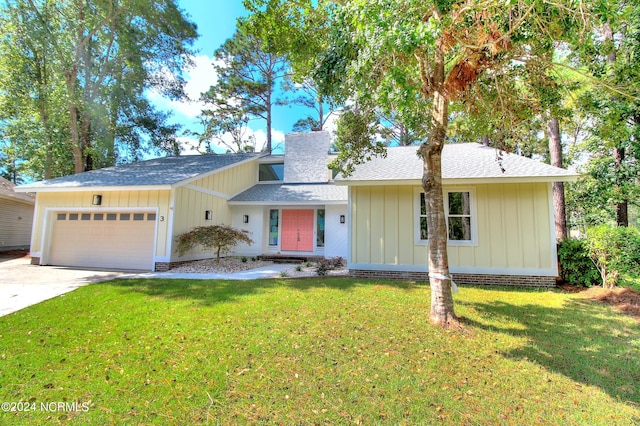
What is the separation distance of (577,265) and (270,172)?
1357 cm

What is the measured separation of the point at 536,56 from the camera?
5.11 meters

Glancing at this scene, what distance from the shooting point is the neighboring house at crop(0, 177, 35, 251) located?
48.5ft

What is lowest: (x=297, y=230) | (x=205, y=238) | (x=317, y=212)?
(x=205, y=238)

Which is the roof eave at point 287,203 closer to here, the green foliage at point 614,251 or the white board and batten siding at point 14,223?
the green foliage at point 614,251

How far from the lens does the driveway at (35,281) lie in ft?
18.7

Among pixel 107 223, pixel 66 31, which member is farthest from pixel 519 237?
pixel 66 31

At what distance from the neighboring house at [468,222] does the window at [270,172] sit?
811cm

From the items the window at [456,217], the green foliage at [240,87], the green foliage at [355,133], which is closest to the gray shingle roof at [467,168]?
the window at [456,217]

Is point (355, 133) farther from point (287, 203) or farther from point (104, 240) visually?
point (104, 240)

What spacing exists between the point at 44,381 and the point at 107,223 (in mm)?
9237

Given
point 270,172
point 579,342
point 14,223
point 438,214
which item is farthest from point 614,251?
point 14,223

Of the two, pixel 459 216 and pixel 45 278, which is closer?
pixel 45 278

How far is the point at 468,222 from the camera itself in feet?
26.6

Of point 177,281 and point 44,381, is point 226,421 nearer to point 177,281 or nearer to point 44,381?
point 44,381
